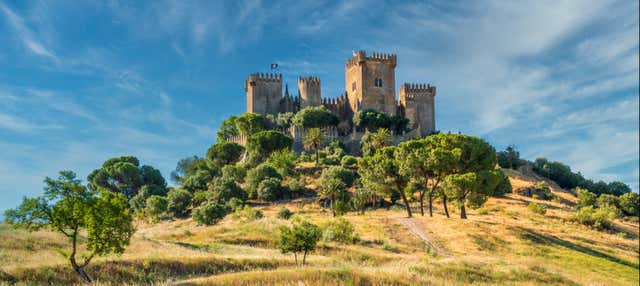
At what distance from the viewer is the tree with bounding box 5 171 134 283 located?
1736 cm

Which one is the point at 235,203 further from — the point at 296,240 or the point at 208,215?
the point at 296,240

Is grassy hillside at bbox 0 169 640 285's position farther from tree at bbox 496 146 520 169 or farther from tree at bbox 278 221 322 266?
tree at bbox 496 146 520 169

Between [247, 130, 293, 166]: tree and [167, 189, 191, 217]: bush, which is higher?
[247, 130, 293, 166]: tree

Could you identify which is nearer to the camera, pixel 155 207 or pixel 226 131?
pixel 155 207

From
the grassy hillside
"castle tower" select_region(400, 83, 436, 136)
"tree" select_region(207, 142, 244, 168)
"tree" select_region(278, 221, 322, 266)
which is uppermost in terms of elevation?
"castle tower" select_region(400, 83, 436, 136)

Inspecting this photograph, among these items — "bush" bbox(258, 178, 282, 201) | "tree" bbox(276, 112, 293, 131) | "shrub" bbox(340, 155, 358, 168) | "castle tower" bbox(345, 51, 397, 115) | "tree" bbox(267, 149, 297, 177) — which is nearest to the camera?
"bush" bbox(258, 178, 282, 201)

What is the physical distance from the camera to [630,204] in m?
73.2

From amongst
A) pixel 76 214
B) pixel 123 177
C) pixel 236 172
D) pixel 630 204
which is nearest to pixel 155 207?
pixel 236 172

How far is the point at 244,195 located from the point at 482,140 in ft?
101

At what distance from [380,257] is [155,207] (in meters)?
43.5

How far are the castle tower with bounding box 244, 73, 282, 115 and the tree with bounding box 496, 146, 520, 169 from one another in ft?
140

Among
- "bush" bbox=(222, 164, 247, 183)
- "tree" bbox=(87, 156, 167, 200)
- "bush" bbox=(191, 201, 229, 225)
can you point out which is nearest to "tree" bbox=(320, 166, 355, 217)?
"bush" bbox=(191, 201, 229, 225)

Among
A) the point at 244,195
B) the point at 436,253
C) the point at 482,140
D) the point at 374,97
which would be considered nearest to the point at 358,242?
the point at 436,253

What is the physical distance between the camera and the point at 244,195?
66.1m
